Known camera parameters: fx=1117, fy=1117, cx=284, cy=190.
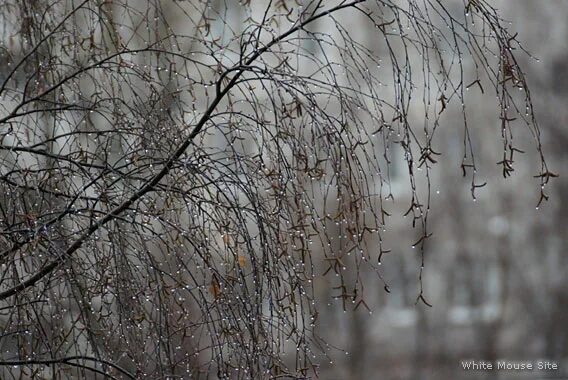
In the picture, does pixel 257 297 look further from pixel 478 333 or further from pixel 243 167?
pixel 478 333

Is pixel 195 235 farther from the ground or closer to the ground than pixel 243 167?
closer to the ground

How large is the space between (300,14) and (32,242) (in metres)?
1.23

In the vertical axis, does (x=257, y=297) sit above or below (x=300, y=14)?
below

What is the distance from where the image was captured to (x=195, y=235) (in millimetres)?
3840

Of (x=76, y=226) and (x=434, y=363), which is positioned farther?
(x=434, y=363)

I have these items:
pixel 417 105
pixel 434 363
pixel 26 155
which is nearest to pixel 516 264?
pixel 434 363

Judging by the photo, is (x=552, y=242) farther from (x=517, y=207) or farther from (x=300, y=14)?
(x=300, y=14)

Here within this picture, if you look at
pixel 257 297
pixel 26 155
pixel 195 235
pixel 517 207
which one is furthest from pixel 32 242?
pixel 517 207

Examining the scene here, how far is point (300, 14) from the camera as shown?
3.98 metres

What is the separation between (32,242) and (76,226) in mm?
416

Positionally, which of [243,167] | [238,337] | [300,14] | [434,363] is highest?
[434,363]

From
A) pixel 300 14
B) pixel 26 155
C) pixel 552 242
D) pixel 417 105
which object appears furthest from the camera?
pixel 417 105

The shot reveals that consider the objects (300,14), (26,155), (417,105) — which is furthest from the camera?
(417,105)

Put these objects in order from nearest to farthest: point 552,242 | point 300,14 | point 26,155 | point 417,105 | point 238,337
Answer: point 238,337 < point 300,14 < point 26,155 < point 552,242 < point 417,105
